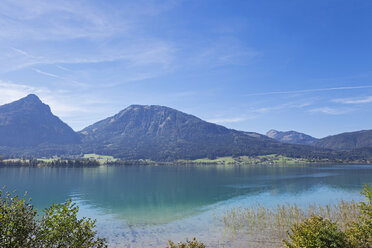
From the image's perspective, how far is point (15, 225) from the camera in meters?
14.5

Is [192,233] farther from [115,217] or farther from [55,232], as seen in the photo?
[55,232]

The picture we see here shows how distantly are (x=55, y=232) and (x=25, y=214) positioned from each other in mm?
2032

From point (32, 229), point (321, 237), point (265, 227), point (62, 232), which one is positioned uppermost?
point (32, 229)

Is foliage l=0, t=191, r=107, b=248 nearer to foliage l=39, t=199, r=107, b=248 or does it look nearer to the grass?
foliage l=39, t=199, r=107, b=248

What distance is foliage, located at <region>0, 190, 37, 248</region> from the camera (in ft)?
45.5

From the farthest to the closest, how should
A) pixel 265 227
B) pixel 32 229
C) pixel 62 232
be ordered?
pixel 265 227 < pixel 62 232 < pixel 32 229

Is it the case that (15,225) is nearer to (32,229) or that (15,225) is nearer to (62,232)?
(32,229)

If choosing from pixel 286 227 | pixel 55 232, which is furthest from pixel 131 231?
pixel 55 232

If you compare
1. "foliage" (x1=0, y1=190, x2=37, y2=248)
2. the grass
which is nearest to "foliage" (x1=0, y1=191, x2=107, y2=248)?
"foliage" (x1=0, y1=190, x2=37, y2=248)

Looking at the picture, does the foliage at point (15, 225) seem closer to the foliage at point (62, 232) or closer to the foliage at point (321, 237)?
the foliage at point (62, 232)

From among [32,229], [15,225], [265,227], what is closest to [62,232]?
[32,229]

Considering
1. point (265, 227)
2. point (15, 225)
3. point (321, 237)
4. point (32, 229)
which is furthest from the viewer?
point (265, 227)

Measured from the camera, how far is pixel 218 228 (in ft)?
149

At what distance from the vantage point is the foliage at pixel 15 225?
13875mm
